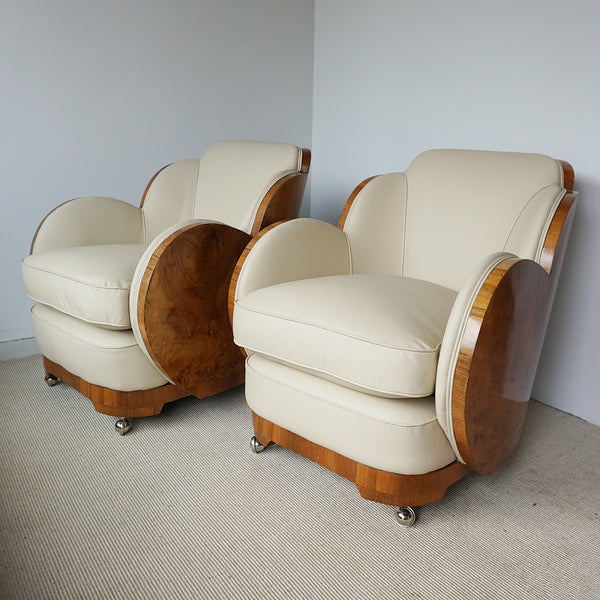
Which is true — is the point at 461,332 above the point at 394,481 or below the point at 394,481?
above

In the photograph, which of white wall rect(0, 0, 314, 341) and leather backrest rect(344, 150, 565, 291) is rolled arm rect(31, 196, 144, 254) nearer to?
white wall rect(0, 0, 314, 341)

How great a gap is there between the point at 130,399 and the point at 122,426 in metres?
0.10

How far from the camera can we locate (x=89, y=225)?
2.14 m

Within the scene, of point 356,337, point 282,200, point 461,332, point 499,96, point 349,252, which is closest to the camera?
point 461,332

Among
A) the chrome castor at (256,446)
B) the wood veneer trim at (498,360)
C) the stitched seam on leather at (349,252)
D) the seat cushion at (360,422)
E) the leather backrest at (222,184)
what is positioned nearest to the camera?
the wood veneer trim at (498,360)

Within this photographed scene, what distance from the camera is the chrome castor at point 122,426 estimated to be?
177 cm

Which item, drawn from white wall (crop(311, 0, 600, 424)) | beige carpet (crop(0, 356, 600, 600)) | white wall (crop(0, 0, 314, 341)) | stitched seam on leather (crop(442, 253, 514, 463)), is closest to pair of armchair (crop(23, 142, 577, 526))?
stitched seam on leather (crop(442, 253, 514, 463))

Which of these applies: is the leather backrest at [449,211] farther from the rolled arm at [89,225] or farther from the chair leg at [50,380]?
the chair leg at [50,380]

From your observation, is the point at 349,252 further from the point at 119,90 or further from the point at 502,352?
the point at 119,90

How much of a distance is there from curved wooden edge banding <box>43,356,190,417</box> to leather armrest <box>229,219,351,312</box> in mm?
420

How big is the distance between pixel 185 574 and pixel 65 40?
2238mm

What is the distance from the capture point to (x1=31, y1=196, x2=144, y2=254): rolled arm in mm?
2055

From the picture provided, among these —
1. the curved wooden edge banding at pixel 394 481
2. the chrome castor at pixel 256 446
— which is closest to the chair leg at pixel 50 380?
the chrome castor at pixel 256 446

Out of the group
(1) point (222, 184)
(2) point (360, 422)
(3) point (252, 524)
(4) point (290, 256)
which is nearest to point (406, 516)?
(2) point (360, 422)
